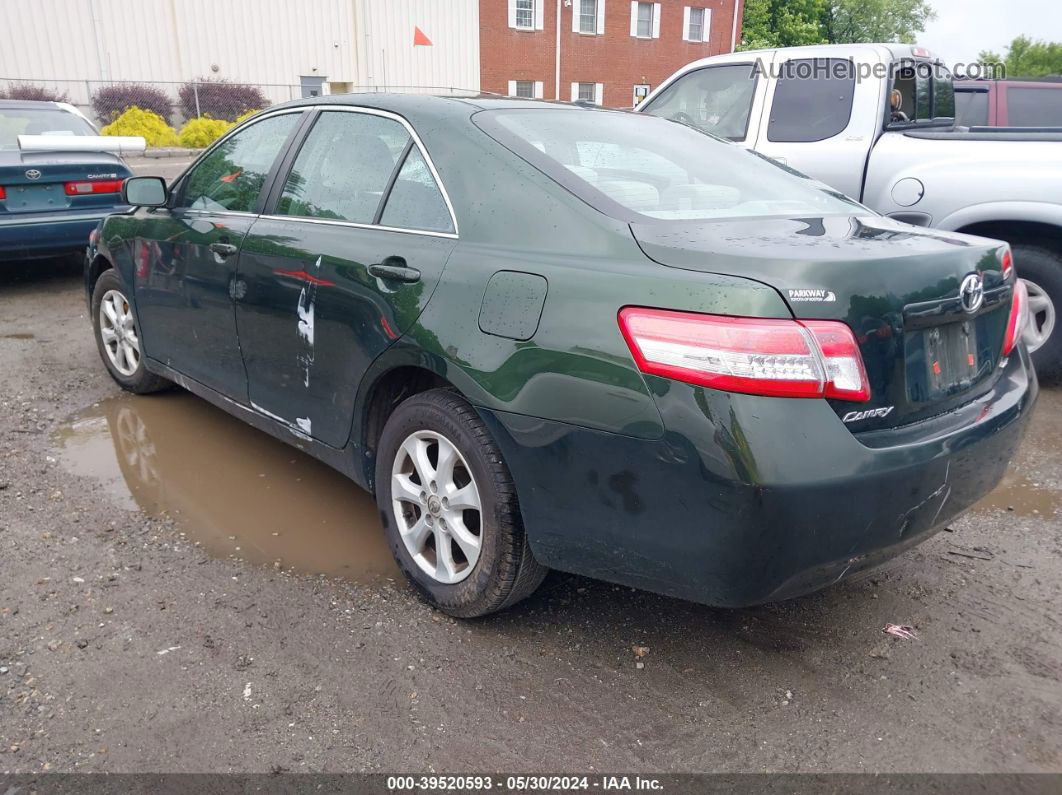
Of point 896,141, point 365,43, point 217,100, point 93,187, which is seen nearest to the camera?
point 896,141

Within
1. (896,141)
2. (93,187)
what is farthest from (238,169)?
(93,187)

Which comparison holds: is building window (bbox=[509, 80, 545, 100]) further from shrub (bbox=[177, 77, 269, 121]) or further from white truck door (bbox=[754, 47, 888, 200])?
white truck door (bbox=[754, 47, 888, 200])

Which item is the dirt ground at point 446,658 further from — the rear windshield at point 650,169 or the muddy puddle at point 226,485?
the rear windshield at point 650,169

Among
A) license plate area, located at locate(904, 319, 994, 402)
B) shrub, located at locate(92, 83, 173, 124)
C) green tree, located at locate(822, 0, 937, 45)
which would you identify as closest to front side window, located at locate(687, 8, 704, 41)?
green tree, located at locate(822, 0, 937, 45)

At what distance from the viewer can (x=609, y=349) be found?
7.36ft

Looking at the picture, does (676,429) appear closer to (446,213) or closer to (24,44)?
(446,213)

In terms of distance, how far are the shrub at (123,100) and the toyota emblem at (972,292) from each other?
27.2 m

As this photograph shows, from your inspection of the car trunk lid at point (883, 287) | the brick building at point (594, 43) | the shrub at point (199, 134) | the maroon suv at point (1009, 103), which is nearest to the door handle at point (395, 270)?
the car trunk lid at point (883, 287)

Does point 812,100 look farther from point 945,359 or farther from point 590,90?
point 590,90

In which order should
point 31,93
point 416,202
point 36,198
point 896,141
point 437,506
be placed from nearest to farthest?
point 437,506 < point 416,202 < point 896,141 < point 36,198 < point 31,93

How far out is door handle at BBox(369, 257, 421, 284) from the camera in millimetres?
2787

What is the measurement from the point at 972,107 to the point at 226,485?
24.7 ft

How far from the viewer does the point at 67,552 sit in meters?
3.33

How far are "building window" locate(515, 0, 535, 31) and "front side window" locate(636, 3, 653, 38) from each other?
16.6ft
